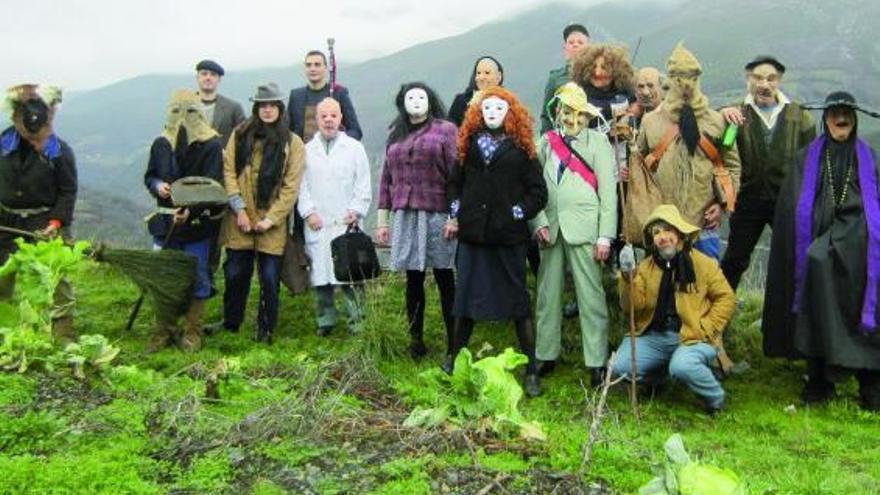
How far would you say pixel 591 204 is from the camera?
6.72m

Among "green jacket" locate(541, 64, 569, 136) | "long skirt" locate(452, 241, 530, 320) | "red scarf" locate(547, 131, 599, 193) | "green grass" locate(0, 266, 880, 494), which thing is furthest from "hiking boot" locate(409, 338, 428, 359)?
"green jacket" locate(541, 64, 569, 136)

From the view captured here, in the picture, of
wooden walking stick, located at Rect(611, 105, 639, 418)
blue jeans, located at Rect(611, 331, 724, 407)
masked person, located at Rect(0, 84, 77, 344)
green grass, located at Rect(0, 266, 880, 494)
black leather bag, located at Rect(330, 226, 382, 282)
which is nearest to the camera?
green grass, located at Rect(0, 266, 880, 494)

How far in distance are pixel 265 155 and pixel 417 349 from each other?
2.28m

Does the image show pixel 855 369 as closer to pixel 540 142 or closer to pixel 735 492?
pixel 540 142

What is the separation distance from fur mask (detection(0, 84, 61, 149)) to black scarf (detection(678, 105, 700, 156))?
551 centimetres

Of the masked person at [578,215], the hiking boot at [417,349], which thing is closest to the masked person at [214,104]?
the hiking boot at [417,349]

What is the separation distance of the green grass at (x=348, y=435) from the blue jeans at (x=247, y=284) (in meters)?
0.91

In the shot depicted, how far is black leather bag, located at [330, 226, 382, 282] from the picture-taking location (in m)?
7.63

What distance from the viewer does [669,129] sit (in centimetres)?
686

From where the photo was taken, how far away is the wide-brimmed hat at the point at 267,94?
7.79 meters

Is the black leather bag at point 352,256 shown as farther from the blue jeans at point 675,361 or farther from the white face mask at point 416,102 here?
the blue jeans at point 675,361

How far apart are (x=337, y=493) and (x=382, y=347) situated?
3881 mm

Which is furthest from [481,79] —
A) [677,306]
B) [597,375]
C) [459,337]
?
[597,375]

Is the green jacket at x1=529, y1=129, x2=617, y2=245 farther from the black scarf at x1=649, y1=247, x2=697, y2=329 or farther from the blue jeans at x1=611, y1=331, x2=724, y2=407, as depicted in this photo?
the blue jeans at x1=611, y1=331, x2=724, y2=407
